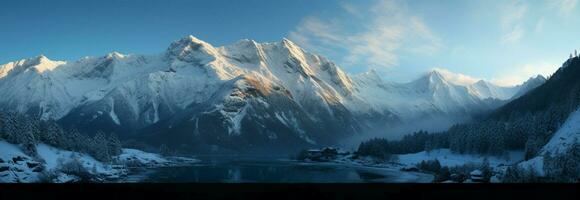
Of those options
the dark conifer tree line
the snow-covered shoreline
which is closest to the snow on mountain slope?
the snow-covered shoreline

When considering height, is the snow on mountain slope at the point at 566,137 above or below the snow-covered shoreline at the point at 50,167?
above

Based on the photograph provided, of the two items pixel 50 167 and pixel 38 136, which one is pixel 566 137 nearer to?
pixel 50 167

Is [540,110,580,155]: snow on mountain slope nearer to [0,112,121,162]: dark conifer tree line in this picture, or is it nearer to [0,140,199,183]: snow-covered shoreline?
[0,140,199,183]: snow-covered shoreline

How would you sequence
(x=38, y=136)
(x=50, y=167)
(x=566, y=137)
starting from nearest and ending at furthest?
(x=50, y=167) < (x=566, y=137) < (x=38, y=136)

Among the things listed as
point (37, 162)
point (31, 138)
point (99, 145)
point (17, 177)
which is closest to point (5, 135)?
point (31, 138)

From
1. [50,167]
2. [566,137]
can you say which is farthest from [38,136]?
[566,137]

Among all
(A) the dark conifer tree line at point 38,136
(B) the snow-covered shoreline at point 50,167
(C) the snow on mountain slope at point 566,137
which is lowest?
(B) the snow-covered shoreline at point 50,167

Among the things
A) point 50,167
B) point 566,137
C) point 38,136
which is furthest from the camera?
point 38,136

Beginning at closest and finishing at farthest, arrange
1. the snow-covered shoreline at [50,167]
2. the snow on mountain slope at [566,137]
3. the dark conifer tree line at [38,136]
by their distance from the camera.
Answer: the snow-covered shoreline at [50,167] < the snow on mountain slope at [566,137] < the dark conifer tree line at [38,136]

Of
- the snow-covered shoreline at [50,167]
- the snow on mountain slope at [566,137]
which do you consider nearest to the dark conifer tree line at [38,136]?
the snow-covered shoreline at [50,167]

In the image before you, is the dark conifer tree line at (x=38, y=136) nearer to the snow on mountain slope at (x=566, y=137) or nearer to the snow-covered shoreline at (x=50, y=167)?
the snow-covered shoreline at (x=50, y=167)
